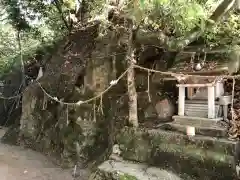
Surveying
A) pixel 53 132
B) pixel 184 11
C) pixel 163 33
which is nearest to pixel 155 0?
pixel 184 11

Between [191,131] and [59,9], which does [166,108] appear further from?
[59,9]

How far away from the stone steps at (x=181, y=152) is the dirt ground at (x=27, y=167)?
2.23m

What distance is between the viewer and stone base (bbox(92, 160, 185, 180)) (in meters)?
5.70

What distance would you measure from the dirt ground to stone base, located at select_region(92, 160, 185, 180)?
192cm

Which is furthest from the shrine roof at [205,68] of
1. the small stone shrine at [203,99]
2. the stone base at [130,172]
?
the stone base at [130,172]

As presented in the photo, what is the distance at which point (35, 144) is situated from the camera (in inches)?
416

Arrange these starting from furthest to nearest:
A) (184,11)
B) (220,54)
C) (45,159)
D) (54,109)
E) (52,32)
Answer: (52,32) → (54,109) → (45,159) → (220,54) → (184,11)

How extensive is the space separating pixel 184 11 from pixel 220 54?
129cm

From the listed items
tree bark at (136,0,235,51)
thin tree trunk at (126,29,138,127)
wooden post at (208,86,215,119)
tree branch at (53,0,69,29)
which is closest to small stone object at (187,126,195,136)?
wooden post at (208,86,215,119)

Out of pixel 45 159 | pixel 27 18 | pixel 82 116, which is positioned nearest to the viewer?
pixel 82 116

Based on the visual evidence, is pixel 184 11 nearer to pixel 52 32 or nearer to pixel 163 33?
pixel 163 33

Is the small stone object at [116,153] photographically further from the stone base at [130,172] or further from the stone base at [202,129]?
the stone base at [202,129]

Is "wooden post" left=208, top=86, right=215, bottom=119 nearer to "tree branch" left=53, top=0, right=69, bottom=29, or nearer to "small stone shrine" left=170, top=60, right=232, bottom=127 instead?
"small stone shrine" left=170, top=60, right=232, bottom=127

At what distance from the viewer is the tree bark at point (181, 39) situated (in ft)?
19.3
